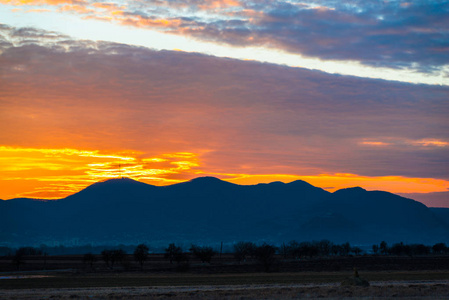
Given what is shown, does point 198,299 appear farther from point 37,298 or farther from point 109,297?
point 37,298

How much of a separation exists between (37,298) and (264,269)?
65.0 meters

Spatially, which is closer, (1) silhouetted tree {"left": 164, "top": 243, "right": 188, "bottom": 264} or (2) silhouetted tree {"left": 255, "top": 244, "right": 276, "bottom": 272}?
(2) silhouetted tree {"left": 255, "top": 244, "right": 276, "bottom": 272}

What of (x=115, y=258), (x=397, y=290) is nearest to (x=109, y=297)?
(x=397, y=290)

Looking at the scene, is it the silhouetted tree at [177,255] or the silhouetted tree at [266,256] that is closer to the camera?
the silhouetted tree at [266,256]

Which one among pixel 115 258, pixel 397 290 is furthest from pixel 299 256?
pixel 397 290

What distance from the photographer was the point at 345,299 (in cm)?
4209

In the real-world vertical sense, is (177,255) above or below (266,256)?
below

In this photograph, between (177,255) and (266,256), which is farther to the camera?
(177,255)

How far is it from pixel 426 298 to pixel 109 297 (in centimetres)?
2494

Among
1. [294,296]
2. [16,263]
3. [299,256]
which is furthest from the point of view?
[299,256]

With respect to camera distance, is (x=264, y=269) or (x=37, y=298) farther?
A: (x=264, y=269)

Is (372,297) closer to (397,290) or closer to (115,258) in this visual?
(397,290)

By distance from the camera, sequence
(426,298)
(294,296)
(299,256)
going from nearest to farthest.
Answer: (426,298) < (294,296) < (299,256)

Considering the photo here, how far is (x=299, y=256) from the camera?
586 ft
